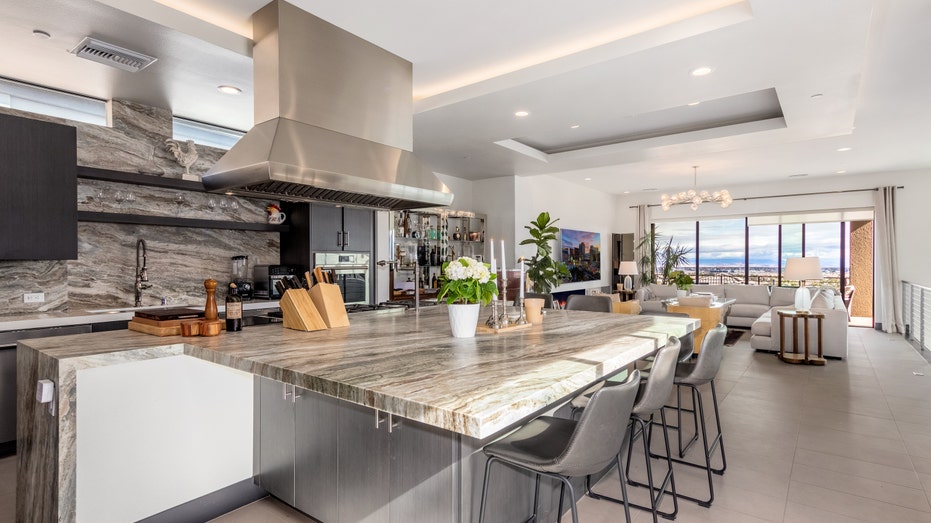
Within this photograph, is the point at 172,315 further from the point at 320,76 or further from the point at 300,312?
the point at 320,76

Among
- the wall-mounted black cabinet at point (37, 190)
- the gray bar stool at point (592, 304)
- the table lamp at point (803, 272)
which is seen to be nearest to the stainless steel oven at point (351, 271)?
the wall-mounted black cabinet at point (37, 190)

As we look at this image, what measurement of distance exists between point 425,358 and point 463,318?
0.53 metres

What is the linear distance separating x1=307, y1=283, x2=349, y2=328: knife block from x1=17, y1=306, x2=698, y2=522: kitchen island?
0.32 feet

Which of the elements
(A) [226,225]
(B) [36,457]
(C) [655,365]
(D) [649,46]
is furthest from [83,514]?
(D) [649,46]

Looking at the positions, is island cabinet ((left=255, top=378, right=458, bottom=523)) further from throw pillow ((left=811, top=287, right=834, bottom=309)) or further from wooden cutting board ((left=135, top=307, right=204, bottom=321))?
throw pillow ((left=811, top=287, right=834, bottom=309))

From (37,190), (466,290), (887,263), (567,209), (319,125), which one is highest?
(567,209)

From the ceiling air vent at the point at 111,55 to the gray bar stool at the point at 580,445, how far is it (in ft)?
11.0

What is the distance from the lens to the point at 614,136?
6059mm

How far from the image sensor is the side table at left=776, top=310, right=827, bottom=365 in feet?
19.2

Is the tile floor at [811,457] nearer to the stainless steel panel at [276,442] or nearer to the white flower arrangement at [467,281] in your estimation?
the stainless steel panel at [276,442]

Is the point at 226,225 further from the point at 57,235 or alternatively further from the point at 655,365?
the point at 655,365

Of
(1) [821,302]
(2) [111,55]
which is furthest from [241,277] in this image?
(1) [821,302]

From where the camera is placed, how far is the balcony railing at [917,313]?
6598 millimetres

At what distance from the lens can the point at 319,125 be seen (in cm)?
270
